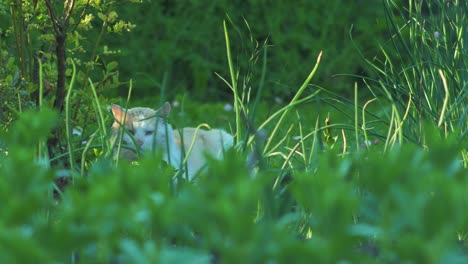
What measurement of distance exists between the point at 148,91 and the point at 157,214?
25.1 feet

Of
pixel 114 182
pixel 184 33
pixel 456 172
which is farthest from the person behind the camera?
pixel 184 33

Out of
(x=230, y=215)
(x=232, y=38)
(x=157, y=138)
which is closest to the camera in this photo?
(x=230, y=215)

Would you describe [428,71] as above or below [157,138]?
above

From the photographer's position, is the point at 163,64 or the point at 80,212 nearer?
the point at 80,212

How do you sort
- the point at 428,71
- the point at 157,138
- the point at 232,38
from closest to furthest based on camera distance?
the point at 428,71
the point at 157,138
the point at 232,38

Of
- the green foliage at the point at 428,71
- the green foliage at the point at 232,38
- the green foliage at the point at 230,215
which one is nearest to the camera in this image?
the green foliage at the point at 230,215

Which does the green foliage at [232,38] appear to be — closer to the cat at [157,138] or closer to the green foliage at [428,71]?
the cat at [157,138]

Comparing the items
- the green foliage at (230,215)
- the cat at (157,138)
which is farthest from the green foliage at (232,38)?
the green foliage at (230,215)

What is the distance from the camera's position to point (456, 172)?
1358 mm

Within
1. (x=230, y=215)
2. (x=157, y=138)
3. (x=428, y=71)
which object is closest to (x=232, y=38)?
(x=157, y=138)

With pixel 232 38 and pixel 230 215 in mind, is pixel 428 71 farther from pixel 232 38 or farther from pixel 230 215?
pixel 232 38

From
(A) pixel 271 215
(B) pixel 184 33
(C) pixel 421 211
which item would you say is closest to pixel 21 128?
(A) pixel 271 215

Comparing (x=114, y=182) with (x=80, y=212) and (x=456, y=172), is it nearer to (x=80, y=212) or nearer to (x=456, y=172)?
(x=80, y=212)

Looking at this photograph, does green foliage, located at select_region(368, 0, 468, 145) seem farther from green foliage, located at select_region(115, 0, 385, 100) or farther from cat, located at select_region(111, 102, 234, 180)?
green foliage, located at select_region(115, 0, 385, 100)
